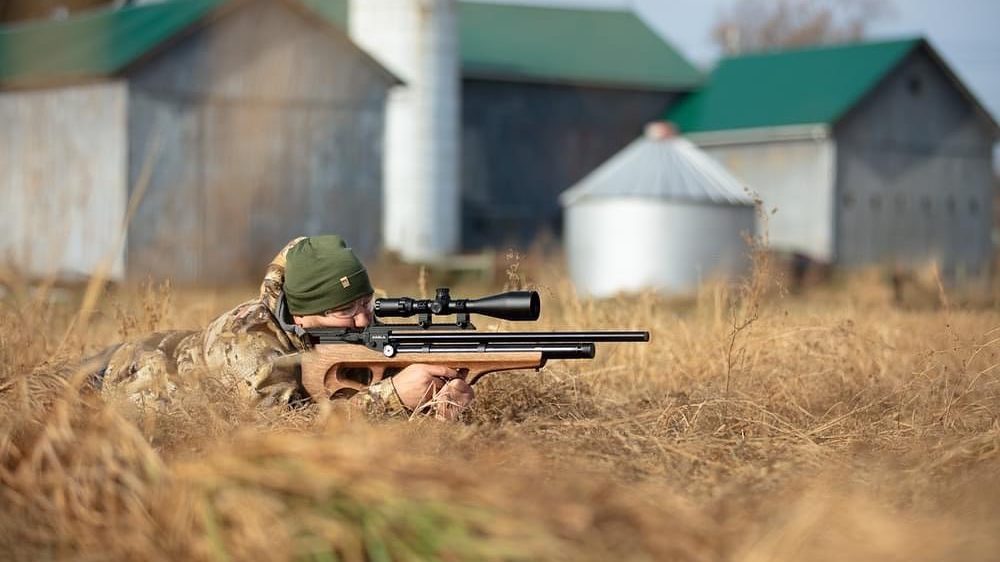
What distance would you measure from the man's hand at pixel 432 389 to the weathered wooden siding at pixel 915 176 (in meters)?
28.8

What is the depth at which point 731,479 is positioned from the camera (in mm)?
6047

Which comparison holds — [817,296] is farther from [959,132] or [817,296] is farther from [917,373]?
[959,132]

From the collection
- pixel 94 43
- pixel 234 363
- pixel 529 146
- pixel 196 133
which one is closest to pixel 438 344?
pixel 234 363

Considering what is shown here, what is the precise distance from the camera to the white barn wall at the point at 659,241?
27.7 m

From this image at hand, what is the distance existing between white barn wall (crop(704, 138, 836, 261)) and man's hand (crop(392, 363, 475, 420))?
2782cm

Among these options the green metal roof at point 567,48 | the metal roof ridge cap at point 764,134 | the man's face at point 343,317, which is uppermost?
the green metal roof at point 567,48

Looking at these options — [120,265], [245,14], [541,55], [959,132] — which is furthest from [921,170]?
[120,265]

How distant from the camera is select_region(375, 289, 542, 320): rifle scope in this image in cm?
644

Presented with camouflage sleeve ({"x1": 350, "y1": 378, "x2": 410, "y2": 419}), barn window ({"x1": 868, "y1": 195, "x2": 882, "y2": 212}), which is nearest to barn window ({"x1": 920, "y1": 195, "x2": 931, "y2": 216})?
barn window ({"x1": 868, "y1": 195, "x2": 882, "y2": 212})

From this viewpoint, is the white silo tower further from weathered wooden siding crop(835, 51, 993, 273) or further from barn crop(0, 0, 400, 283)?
weathered wooden siding crop(835, 51, 993, 273)

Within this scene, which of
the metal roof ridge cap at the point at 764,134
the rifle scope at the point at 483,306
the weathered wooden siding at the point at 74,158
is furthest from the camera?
the metal roof ridge cap at the point at 764,134

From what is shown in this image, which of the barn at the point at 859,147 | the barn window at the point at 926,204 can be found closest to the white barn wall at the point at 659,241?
the barn at the point at 859,147

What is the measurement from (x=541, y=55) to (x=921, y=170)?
9.67 meters

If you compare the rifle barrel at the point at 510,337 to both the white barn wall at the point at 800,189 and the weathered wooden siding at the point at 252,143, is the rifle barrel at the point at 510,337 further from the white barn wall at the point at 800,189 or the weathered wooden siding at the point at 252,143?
the white barn wall at the point at 800,189
